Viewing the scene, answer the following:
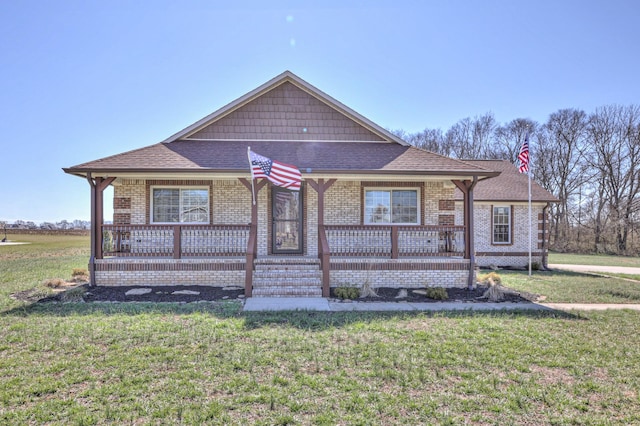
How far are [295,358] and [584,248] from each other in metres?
31.3

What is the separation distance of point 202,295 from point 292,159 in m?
4.44

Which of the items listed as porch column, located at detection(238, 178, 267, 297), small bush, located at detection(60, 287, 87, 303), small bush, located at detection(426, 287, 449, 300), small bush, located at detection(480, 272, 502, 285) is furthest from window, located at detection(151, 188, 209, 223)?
small bush, located at detection(480, 272, 502, 285)

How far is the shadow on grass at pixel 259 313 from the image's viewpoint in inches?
249

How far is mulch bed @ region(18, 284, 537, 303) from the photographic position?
812cm

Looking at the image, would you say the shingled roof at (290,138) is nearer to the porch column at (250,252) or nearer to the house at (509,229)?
the porch column at (250,252)

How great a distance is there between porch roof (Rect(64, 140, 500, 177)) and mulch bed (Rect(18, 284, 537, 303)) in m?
2.98

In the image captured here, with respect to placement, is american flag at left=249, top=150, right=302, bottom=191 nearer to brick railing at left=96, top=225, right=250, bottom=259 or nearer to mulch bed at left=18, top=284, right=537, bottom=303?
brick railing at left=96, top=225, right=250, bottom=259

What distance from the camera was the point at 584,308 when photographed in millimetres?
7621

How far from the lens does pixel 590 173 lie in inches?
1280

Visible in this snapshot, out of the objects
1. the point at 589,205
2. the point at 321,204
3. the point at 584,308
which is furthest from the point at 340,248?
the point at 589,205

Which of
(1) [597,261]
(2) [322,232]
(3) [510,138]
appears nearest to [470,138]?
(3) [510,138]

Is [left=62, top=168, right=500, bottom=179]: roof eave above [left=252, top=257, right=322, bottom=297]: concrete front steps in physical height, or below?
above

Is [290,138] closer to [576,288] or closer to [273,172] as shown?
[273,172]

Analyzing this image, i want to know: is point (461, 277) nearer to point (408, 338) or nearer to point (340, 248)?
point (340, 248)
